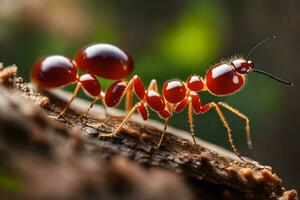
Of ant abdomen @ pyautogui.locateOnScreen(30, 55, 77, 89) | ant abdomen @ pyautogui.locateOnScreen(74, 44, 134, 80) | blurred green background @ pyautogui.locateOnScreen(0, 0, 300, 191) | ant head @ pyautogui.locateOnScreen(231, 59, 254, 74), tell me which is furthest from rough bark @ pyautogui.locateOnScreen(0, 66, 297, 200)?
blurred green background @ pyautogui.locateOnScreen(0, 0, 300, 191)

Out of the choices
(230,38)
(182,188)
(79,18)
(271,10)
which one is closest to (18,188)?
(182,188)

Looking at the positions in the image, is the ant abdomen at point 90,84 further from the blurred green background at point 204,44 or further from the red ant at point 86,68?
the blurred green background at point 204,44

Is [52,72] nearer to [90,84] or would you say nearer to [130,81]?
[90,84]

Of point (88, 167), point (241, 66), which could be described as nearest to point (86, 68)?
point (241, 66)

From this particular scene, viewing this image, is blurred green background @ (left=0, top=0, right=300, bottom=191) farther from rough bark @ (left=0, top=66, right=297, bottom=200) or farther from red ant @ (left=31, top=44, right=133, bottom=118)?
rough bark @ (left=0, top=66, right=297, bottom=200)

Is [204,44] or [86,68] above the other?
[204,44]

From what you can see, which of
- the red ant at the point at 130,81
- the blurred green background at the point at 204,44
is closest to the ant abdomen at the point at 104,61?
the red ant at the point at 130,81

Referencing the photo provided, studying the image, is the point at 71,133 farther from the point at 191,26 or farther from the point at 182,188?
the point at 191,26
